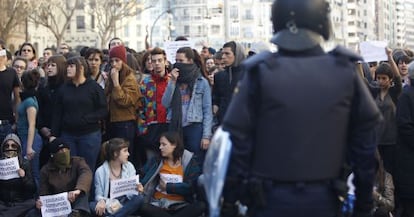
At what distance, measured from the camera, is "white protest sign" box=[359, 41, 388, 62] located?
9.70 meters

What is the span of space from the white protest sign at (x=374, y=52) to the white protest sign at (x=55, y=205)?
14.4 feet

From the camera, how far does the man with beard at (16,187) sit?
8898 millimetres

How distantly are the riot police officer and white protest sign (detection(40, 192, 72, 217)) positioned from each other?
4.62m

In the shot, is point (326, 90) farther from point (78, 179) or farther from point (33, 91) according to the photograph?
point (33, 91)

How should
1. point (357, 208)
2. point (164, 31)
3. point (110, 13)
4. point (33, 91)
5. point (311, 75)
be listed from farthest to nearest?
point (164, 31) → point (110, 13) → point (33, 91) → point (357, 208) → point (311, 75)

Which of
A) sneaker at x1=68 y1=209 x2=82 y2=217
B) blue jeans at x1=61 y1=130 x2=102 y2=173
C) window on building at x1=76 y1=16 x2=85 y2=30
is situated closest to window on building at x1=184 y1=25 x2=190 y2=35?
window on building at x1=76 y1=16 x2=85 y2=30

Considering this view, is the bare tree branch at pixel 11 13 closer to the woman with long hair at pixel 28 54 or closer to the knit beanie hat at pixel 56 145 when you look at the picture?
the woman with long hair at pixel 28 54

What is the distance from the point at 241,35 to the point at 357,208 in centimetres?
11051

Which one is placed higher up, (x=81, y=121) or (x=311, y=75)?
(x=311, y=75)

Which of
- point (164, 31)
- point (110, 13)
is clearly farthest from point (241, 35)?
point (110, 13)

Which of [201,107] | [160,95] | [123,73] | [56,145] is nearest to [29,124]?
[56,145]

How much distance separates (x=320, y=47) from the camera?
4121 mm

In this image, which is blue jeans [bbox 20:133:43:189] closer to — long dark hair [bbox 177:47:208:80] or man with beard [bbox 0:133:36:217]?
man with beard [bbox 0:133:36:217]

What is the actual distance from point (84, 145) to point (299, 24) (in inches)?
212
